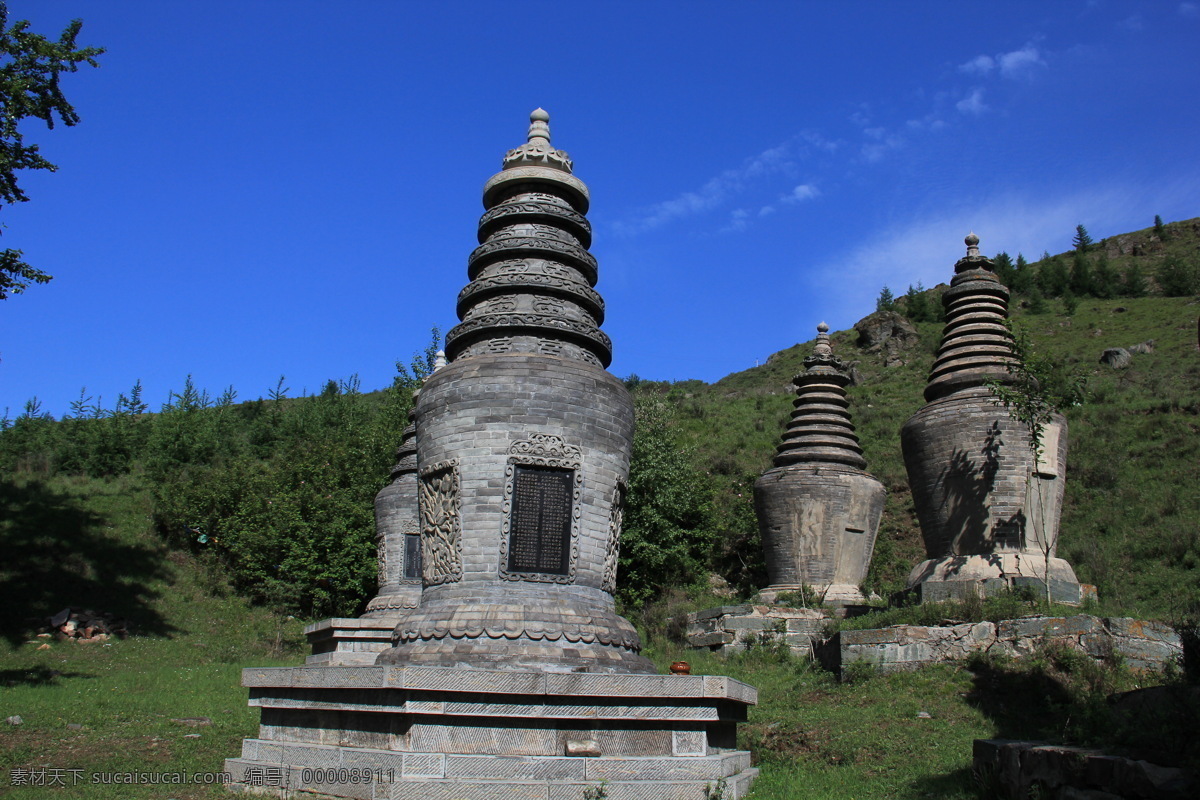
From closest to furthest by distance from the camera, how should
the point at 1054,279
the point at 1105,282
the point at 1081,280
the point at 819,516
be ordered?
the point at 819,516 → the point at 1105,282 → the point at 1081,280 → the point at 1054,279

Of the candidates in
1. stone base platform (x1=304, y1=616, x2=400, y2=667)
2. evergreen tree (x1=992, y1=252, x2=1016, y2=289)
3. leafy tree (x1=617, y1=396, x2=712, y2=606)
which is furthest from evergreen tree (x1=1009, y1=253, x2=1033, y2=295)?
stone base platform (x1=304, y1=616, x2=400, y2=667)

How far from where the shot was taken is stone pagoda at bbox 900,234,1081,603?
1527cm

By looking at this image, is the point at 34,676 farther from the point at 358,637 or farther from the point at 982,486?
the point at 982,486

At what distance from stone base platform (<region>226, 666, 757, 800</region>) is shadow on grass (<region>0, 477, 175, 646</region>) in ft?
62.7

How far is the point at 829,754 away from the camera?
34.0 ft

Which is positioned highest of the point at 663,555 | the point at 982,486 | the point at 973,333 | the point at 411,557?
the point at 973,333

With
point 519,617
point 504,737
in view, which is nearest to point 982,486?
point 519,617

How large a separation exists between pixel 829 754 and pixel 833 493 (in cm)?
1132

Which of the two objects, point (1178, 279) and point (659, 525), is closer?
point (659, 525)

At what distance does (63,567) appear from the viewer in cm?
2756

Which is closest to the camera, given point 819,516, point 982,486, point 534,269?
point 534,269

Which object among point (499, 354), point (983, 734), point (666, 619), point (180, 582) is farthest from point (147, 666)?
point (983, 734)

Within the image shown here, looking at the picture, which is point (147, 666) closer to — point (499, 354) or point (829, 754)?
point (499, 354)

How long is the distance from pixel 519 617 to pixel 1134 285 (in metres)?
70.0
